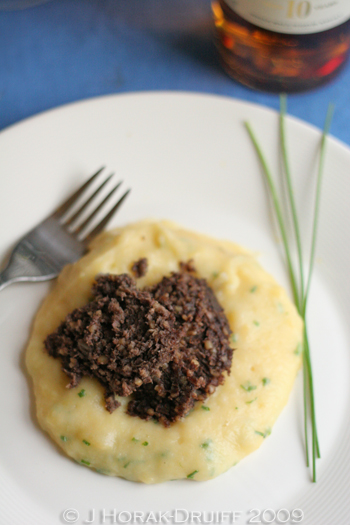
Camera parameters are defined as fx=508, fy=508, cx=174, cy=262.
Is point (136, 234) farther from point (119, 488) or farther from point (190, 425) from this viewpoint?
point (119, 488)

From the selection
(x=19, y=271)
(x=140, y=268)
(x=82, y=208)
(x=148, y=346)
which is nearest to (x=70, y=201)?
(x=82, y=208)

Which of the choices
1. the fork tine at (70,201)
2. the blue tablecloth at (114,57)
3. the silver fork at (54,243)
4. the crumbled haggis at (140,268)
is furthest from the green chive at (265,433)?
the blue tablecloth at (114,57)

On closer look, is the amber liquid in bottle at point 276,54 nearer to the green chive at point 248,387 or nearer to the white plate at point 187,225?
the white plate at point 187,225

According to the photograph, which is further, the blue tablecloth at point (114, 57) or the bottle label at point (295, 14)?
the blue tablecloth at point (114, 57)

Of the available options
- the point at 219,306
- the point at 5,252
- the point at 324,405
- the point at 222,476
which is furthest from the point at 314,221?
the point at 5,252

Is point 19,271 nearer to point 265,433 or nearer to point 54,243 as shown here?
point 54,243
